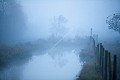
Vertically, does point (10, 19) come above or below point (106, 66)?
above

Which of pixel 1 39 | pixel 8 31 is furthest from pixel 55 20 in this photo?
pixel 1 39

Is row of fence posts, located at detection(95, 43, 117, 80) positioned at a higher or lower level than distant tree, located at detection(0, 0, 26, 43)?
lower

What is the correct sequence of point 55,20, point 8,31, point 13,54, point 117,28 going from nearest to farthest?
point 13,54, point 117,28, point 8,31, point 55,20

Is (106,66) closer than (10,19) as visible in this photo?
Yes

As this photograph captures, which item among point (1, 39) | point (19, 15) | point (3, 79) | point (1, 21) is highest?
point (19, 15)

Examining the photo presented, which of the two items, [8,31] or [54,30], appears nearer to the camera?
[8,31]

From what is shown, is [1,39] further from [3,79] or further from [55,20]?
[3,79]

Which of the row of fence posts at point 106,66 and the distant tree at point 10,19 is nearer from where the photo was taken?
the row of fence posts at point 106,66

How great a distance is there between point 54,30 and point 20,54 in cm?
5569

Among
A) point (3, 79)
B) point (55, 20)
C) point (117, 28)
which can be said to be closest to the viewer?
point (3, 79)

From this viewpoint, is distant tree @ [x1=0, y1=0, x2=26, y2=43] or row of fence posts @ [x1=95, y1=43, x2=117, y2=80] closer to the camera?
row of fence posts @ [x1=95, y1=43, x2=117, y2=80]

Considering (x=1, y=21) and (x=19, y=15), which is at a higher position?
(x=19, y=15)

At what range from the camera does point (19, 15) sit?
7881 cm

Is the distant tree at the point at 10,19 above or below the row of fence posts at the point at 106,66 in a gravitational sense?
above
